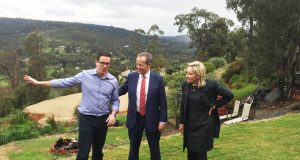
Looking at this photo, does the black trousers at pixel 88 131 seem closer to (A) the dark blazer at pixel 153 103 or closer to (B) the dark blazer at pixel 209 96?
(A) the dark blazer at pixel 153 103

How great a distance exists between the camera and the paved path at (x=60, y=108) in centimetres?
2501

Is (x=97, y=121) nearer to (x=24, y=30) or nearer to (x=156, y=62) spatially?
(x=156, y=62)

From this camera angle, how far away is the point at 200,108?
552 centimetres

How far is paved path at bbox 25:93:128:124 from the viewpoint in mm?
25014

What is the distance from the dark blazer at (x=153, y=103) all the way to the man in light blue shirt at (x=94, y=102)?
29cm

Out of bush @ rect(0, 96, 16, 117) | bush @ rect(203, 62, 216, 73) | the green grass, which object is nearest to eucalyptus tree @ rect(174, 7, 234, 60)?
bush @ rect(203, 62, 216, 73)

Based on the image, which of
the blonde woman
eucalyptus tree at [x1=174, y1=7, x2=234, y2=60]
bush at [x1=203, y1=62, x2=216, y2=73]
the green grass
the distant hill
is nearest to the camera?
the blonde woman

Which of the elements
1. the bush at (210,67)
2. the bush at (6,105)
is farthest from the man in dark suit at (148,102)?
the bush at (6,105)

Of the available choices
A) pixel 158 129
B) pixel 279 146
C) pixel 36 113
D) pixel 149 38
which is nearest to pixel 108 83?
pixel 158 129

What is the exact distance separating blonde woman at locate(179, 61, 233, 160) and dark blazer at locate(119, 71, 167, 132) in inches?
15.7

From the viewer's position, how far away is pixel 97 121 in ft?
19.7

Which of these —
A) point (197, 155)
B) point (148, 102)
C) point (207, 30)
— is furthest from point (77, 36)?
point (197, 155)

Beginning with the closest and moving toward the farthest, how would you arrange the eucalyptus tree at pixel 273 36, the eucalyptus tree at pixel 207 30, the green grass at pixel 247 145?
the green grass at pixel 247 145
the eucalyptus tree at pixel 273 36
the eucalyptus tree at pixel 207 30

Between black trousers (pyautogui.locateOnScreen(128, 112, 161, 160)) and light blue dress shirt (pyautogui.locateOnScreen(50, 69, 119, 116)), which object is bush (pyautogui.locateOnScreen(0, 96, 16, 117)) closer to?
light blue dress shirt (pyautogui.locateOnScreen(50, 69, 119, 116))
